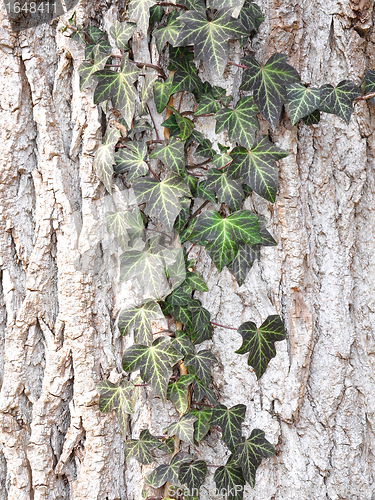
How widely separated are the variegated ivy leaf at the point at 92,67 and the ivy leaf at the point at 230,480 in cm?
105

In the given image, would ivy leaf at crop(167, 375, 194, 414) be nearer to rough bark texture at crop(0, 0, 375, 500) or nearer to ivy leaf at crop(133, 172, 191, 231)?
rough bark texture at crop(0, 0, 375, 500)

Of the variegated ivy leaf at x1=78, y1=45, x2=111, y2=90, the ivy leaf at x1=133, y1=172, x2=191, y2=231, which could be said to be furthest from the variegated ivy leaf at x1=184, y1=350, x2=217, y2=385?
the variegated ivy leaf at x1=78, y1=45, x2=111, y2=90

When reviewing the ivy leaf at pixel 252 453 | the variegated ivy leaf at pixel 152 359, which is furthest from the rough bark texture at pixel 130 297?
the variegated ivy leaf at pixel 152 359

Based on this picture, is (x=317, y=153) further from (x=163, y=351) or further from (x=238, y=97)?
(x=163, y=351)

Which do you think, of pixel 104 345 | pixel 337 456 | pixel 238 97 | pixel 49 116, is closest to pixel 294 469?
pixel 337 456

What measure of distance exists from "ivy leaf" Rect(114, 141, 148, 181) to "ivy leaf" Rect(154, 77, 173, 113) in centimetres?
10

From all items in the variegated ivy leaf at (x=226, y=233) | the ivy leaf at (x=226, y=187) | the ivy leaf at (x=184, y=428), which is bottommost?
the ivy leaf at (x=184, y=428)

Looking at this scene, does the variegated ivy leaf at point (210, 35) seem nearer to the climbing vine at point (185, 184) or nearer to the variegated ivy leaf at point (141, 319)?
the climbing vine at point (185, 184)

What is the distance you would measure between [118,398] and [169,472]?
0.23 m

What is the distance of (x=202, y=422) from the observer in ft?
3.10

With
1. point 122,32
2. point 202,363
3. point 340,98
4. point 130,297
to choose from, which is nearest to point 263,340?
point 202,363

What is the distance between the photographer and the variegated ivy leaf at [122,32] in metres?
0.87

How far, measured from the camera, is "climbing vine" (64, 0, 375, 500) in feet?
2.79

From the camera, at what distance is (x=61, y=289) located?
0.99 meters
